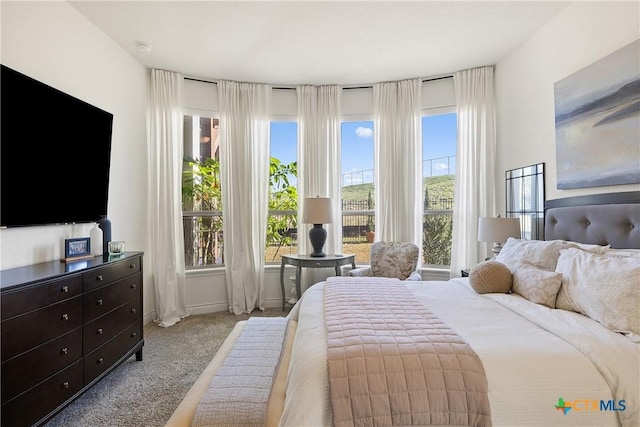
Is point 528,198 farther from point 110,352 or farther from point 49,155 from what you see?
point 49,155

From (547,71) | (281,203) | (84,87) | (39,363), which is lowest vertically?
(39,363)

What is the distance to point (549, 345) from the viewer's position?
4.84 feet

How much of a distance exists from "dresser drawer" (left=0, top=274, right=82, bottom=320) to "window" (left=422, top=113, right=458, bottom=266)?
12.0 ft

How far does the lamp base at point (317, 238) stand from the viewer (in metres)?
4.09

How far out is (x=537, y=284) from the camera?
204cm

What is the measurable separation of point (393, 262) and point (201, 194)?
8.47 feet

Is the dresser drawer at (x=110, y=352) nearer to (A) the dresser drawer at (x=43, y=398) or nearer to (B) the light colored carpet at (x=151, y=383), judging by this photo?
(A) the dresser drawer at (x=43, y=398)

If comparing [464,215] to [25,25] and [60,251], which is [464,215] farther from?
[25,25]

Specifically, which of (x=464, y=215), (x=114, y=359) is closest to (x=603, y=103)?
(x=464, y=215)

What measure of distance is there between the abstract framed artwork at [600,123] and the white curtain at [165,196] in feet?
12.8

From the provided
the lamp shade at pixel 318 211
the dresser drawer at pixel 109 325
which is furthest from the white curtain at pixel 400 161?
the dresser drawer at pixel 109 325

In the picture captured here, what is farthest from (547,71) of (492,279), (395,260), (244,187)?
(244,187)

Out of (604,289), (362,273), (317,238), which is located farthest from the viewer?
(317,238)

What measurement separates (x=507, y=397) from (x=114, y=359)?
8.44ft
